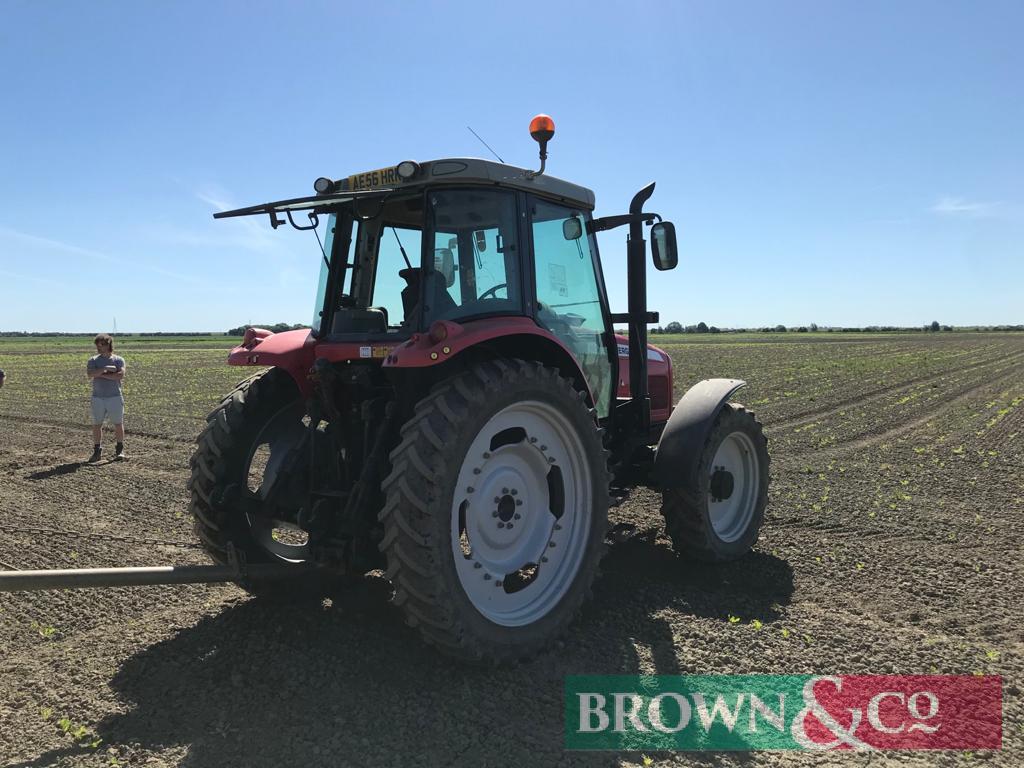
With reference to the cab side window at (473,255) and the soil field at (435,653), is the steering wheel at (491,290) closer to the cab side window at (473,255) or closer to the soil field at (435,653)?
the cab side window at (473,255)

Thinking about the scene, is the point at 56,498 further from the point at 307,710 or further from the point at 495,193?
the point at 495,193

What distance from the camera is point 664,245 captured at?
4.89m

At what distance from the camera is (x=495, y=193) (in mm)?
4148

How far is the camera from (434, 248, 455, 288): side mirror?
3.94 m

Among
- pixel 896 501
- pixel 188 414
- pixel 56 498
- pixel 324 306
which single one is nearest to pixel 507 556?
pixel 324 306

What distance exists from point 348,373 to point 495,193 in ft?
4.38

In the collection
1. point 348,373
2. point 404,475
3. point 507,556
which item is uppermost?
point 348,373

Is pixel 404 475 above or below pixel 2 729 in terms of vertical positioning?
above

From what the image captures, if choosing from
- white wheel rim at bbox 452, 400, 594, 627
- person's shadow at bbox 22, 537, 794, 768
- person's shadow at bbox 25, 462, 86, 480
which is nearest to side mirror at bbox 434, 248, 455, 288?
white wheel rim at bbox 452, 400, 594, 627

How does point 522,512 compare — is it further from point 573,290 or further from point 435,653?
point 573,290

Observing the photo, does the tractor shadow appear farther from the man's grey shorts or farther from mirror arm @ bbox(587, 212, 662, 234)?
the man's grey shorts

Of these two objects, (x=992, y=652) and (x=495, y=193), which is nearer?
(x=992, y=652)

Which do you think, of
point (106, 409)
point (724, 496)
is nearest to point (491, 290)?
point (724, 496)

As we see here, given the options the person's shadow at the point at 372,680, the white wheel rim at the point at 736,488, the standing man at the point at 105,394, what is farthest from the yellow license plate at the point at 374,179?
the standing man at the point at 105,394
